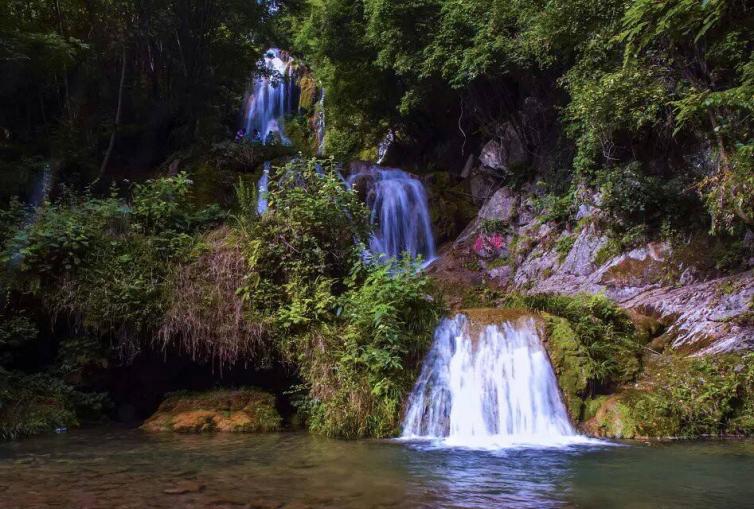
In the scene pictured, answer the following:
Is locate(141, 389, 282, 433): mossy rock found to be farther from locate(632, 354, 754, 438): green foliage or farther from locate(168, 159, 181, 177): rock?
locate(168, 159, 181, 177): rock

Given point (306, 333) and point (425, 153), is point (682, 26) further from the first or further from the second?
point (425, 153)

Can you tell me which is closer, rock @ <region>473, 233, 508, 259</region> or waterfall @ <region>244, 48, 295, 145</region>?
rock @ <region>473, 233, 508, 259</region>

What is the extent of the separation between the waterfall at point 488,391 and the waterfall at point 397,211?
7.64 m

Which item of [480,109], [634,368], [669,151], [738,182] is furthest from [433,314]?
[480,109]

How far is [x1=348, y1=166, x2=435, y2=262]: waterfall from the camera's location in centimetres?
1652

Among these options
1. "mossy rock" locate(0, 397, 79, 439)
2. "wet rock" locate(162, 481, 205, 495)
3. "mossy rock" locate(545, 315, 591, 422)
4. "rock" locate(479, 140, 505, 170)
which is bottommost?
"wet rock" locate(162, 481, 205, 495)

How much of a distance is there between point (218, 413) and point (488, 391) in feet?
13.0

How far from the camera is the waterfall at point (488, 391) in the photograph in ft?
25.7

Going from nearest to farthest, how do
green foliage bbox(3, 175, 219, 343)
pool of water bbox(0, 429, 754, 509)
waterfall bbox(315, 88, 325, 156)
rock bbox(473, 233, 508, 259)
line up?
pool of water bbox(0, 429, 754, 509)
green foliage bbox(3, 175, 219, 343)
rock bbox(473, 233, 508, 259)
waterfall bbox(315, 88, 325, 156)

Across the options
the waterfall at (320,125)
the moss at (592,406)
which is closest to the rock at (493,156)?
the waterfall at (320,125)

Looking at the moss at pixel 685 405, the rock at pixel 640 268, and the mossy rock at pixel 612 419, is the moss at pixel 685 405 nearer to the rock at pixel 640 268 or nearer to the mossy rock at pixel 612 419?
the mossy rock at pixel 612 419

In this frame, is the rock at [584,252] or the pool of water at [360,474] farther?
the rock at [584,252]

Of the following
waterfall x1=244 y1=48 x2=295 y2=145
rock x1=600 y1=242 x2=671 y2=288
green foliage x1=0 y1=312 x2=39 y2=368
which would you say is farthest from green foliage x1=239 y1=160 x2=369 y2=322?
waterfall x1=244 y1=48 x2=295 y2=145

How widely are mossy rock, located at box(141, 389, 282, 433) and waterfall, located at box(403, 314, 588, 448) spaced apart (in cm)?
216
